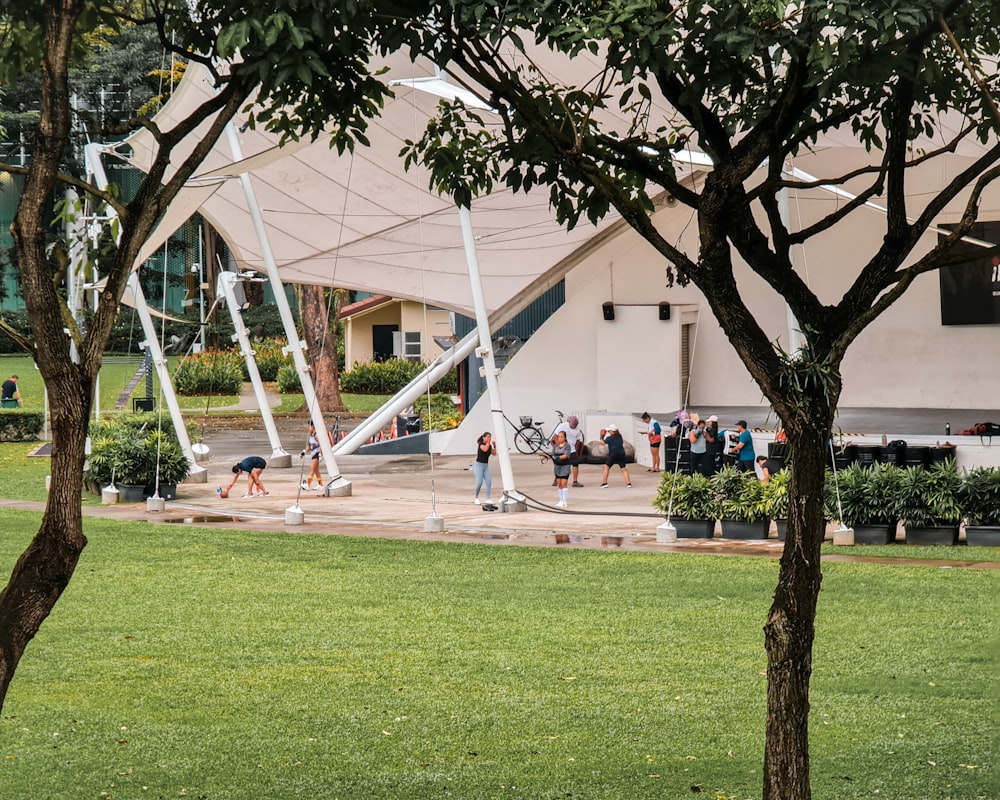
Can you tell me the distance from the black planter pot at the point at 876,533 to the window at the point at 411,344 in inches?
1685

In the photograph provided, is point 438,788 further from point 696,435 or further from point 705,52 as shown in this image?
point 696,435

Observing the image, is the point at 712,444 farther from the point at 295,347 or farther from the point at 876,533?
the point at 295,347

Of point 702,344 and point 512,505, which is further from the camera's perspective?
point 702,344

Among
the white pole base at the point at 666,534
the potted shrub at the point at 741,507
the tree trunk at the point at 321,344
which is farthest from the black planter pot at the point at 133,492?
→ the tree trunk at the point at 321,344

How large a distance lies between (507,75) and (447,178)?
1.06 meters

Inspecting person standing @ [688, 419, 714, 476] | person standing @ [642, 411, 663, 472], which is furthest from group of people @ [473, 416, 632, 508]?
person standing @ [688, 419, 714, 476]

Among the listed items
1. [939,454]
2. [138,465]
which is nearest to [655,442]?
[939,454]

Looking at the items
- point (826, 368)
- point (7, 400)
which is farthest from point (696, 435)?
point (7, 400)

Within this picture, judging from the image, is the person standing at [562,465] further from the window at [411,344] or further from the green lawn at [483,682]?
the window at [411,344]

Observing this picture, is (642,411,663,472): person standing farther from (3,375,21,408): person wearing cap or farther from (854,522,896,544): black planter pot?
(3,375,21,408): person wearing cap

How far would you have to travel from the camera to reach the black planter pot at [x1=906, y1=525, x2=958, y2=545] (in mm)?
16688

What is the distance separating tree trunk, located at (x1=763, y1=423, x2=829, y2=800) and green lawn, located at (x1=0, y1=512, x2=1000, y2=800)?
3.31 ft

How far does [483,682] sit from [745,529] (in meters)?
8.67

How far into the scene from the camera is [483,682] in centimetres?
971
